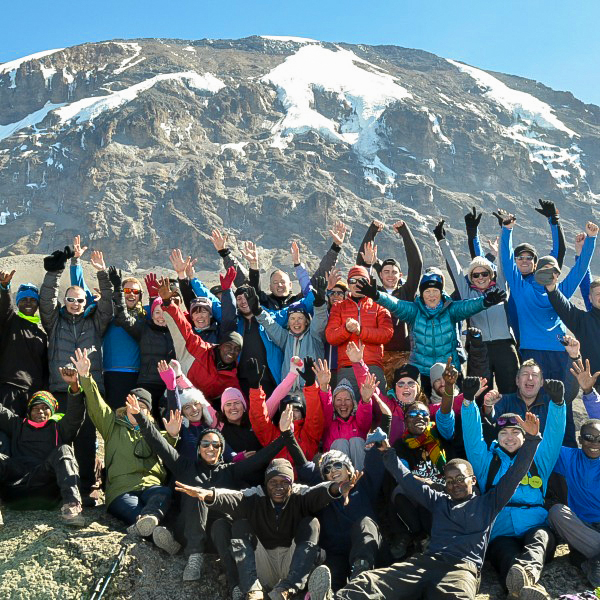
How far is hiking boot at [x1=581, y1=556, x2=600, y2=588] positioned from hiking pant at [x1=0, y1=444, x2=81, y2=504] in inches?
234

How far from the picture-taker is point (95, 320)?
1034 centimetres

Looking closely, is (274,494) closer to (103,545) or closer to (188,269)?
(103,545)

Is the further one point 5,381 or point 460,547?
point 5,381

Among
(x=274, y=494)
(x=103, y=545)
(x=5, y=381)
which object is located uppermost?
(x=5, y=381)

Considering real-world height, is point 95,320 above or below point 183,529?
above

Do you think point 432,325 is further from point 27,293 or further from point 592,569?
point 27,293

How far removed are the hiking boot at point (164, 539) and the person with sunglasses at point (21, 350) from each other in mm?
3222

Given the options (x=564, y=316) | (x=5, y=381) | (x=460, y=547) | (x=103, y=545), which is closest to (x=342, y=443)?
(x=460, y=547)

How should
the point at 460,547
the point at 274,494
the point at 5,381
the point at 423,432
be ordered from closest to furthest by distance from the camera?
the point at 460,547 → the point at 274,494 → the point at 423,432 → the point at 5,381

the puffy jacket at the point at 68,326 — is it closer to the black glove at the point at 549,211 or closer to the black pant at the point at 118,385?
the black pant at the point at 118,385

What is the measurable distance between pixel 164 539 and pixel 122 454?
1442 millimetres

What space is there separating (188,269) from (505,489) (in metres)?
6.58

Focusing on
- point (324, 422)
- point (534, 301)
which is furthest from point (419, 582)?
point (534, 301)

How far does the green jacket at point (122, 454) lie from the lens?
8531mm
